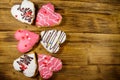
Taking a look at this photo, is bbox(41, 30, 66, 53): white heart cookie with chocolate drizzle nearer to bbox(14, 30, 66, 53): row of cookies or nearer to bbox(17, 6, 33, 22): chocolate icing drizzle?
bbox(14, 30, 66, 53): row of cookies

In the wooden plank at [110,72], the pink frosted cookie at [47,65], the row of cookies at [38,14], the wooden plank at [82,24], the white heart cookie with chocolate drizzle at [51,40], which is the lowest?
the wooden plank at [110,72]

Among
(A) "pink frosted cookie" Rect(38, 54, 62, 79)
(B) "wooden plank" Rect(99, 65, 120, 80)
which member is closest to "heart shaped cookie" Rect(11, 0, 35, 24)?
(A) "pink frosted cookie" Rect(38, 54, 62, 79)

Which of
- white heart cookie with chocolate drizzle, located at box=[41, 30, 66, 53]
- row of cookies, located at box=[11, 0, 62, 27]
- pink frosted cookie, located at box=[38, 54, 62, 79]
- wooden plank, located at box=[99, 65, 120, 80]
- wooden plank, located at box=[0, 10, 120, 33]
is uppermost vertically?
row of cookies, located at box=[11, 0, 62, 27]

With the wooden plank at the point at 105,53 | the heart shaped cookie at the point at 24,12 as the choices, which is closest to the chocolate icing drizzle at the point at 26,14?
the heart shaped cookie at the point at 24,12

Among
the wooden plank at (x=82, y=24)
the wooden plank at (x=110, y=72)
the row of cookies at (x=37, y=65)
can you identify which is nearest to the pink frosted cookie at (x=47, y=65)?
the row of cookies at (x=37, y=65)

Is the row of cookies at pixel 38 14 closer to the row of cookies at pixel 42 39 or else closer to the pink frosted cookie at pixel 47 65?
the row of cookies at pixel 42 39

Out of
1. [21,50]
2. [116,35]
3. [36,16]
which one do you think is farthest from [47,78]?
[116,35]

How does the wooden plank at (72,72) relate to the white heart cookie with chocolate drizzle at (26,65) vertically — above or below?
below

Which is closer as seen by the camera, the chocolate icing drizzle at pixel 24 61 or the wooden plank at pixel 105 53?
the chocolate icing drizzle at pixel 24 61
